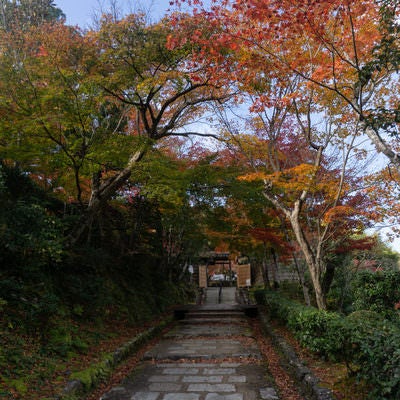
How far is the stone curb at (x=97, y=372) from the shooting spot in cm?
484

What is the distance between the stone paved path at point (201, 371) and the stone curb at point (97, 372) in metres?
0.35

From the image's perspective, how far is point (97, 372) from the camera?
5.66m

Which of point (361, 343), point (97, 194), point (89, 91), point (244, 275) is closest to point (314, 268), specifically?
point (361, 343)

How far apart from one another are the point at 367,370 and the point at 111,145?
679 cm

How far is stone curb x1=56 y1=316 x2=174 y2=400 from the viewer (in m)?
4.84

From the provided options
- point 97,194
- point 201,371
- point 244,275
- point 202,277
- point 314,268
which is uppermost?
point 97,194

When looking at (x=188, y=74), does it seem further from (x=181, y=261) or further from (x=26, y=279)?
(x=181, y=261)

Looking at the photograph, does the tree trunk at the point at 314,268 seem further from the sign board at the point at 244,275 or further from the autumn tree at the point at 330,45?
the sign board at the point at 244,275

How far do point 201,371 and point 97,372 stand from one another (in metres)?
1.76

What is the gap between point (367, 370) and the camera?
3.91 m

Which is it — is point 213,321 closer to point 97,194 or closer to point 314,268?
point 314,268

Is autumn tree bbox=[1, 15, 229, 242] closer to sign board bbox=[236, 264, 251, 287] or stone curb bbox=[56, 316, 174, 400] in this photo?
stone curb bbox=[56, 316, 174, 400]

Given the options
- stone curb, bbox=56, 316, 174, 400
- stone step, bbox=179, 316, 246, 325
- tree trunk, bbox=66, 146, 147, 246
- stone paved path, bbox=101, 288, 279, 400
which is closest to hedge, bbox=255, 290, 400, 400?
stone paved path, bbox=101, 288, 279, 400

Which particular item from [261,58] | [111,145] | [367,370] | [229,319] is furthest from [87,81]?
[229,319]
